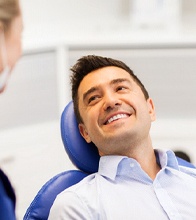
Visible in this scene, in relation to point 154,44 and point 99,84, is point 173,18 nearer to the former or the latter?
point 154,44

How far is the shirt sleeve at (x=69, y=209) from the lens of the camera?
44.9 inches

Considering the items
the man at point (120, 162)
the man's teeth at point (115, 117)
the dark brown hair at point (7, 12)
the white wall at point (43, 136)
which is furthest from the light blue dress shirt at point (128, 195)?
the white wall at point (43, 136)

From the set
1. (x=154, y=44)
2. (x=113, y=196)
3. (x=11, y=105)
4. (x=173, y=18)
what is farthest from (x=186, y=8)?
(x=113, y=196)

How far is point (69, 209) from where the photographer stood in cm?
115

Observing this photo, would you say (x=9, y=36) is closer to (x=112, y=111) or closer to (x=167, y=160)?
(x=112, y=111)

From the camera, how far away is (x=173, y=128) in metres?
2.25

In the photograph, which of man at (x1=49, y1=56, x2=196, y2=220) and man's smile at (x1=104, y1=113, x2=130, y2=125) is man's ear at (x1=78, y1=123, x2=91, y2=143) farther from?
man's smile at (x1=104, y1=113, x2=130, y2=125)

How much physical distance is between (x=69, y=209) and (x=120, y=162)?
0.78ft

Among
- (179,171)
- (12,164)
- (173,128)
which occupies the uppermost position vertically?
(179,171)

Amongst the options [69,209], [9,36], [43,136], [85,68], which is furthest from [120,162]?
[43,136]

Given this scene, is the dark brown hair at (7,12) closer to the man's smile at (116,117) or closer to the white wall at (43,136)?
the man's smile at (116,117)

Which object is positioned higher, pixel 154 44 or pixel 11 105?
pixel 154 44

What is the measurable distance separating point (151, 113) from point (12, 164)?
1.01 meters

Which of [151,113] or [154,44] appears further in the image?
[154,44]
